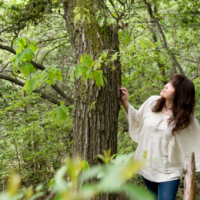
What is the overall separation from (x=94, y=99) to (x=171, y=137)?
37.3 inches

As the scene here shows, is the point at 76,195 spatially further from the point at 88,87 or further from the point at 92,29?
the point at 92,29

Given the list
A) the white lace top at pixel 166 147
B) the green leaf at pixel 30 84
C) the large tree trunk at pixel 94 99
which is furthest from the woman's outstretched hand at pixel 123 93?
the green leaf at pixel 30 84

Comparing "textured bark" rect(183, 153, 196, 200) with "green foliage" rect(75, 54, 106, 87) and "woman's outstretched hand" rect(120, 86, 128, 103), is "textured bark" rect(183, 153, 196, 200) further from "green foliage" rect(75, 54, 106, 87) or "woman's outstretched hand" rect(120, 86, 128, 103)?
"woman's outstretched hand" rect(120, 86, 128, 103)

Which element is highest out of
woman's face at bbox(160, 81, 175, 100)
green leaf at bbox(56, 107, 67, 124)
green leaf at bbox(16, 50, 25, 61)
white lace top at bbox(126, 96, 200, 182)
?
green leaf at bbox(16, 50, 25, 61)

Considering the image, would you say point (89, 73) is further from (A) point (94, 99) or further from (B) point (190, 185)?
(B) point (190, 185)

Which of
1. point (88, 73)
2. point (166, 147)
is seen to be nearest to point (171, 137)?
point (166, 147)

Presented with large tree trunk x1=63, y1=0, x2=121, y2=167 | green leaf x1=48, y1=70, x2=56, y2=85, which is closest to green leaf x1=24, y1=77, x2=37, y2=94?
green leaf x1=48, y1=70, x2=56, y2=85

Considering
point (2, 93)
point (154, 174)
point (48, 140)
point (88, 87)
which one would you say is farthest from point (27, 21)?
point (154, 174)

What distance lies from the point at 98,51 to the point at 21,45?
723 mm

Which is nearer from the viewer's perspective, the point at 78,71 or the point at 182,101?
the point at 78,71

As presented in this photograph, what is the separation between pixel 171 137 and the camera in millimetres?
2285

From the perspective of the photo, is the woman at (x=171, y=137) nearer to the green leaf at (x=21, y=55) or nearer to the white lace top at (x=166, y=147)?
the white lace top at (x=166, y=147)

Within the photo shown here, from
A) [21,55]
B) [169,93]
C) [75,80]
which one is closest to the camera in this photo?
[21,55]

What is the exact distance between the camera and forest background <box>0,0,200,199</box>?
1742 mm
